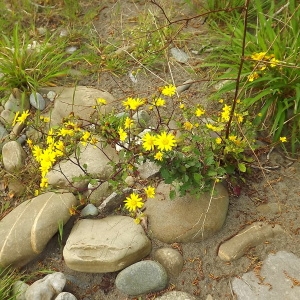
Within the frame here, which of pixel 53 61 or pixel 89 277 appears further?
pixel 53 61

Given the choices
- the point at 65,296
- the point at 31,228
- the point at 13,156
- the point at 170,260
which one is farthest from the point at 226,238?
the point at 13,156

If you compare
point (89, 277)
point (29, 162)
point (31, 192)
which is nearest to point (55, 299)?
point (89, 277)

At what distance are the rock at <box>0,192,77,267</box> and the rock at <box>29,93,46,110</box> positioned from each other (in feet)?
2.96

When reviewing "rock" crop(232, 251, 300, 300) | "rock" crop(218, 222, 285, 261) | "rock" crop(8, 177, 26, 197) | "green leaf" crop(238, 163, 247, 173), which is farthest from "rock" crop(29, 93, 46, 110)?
"rock" crop(232, 251, 300, 300)

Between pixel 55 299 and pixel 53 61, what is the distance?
1.91 meters

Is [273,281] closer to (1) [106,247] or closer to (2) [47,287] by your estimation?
(1) [106,247]

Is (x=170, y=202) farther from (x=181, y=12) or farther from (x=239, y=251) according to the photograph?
(x=181, y=12)

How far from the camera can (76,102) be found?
3.09 metres

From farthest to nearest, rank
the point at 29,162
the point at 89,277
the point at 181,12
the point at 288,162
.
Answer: the point at 181,12 < the point at 29,162 < the point at 288,162 < the point at 89,277

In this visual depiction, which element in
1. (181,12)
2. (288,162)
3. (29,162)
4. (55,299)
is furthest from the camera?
(181,12)

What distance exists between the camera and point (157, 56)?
3.27 meters

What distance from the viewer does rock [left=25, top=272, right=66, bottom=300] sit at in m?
2.20

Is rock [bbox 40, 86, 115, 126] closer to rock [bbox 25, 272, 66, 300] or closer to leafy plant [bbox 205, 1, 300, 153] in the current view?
leafy plant [bbox 205, 1, 300, 153]

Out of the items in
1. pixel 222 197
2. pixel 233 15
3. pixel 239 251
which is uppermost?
pixel 233 15
